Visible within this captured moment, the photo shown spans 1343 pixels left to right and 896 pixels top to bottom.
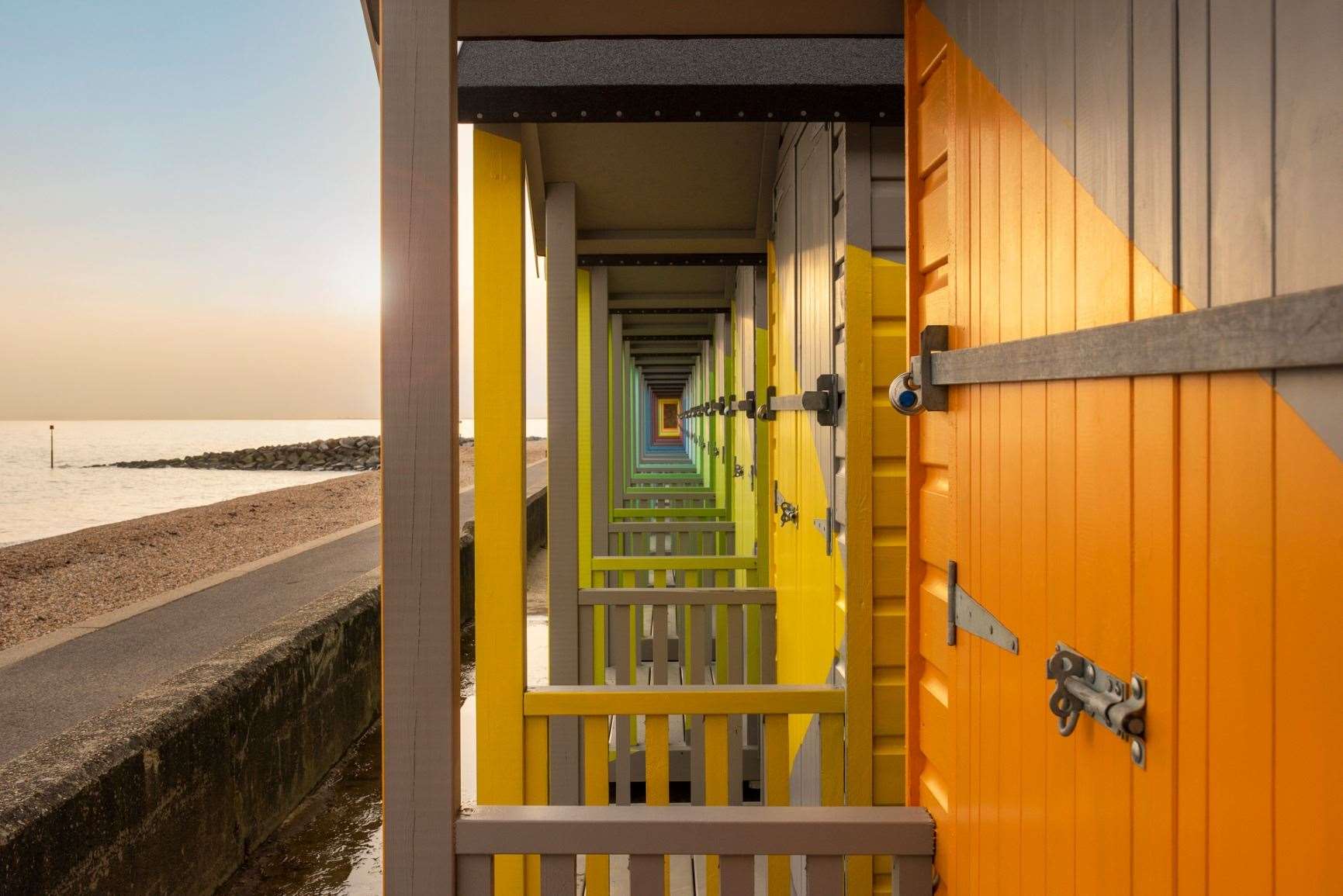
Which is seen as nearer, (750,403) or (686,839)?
(686,839)

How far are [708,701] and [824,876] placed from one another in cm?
83

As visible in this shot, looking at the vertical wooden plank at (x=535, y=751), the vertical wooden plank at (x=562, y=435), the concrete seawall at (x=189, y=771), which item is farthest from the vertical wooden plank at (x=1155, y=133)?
the vertical wooden plank at (x=562, y=435)

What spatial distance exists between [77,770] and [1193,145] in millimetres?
3415

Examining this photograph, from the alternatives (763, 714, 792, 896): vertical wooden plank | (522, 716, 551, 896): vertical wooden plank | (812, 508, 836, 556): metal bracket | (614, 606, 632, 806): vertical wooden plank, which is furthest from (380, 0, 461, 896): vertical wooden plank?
(614, 606, 632, 806): vertical wooden plank

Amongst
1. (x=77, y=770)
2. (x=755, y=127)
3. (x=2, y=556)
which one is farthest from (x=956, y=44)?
(x=2, y=556)

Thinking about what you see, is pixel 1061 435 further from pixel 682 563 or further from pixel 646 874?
pixel 682 563

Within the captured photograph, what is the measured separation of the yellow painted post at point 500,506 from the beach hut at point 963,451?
1 centimetres

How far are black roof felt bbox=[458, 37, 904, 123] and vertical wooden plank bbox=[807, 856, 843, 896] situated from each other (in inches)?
73.4

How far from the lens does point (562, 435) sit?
405 cm

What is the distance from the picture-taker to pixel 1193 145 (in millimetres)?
843

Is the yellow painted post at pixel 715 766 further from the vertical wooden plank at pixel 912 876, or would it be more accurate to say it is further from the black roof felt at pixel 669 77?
the black roof felt at pixel 669 77

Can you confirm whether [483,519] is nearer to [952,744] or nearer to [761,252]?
[952,744]

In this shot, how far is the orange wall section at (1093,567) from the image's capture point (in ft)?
2.35

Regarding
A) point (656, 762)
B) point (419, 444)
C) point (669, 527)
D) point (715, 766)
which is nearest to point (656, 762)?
point (656, 762)
